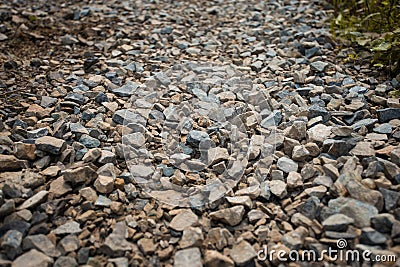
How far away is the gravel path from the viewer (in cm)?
151

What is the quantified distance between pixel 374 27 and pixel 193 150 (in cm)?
199

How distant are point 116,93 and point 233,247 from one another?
138 centimetres

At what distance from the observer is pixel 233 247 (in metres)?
1.52

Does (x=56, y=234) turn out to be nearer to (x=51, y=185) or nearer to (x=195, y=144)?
(x=51, y=185)

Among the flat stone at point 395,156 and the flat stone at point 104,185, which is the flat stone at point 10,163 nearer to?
the flat stone at point 104,185

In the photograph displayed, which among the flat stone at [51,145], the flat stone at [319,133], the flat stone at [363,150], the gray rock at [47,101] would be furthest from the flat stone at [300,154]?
the gray rock at [47,101]

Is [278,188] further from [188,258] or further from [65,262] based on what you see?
[65,262]

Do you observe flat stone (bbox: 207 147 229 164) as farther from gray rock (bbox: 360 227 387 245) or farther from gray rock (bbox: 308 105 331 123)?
gray rock (bbox: 360 227 387 245)

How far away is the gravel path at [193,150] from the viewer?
151cm

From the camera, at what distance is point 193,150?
6.64 feet

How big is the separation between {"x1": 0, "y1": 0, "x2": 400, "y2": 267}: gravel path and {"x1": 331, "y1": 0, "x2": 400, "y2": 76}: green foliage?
0.48ft

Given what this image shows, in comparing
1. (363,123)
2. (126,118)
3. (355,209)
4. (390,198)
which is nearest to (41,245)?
(126,118)

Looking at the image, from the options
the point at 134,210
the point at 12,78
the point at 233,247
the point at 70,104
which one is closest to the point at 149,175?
the point at 134,210

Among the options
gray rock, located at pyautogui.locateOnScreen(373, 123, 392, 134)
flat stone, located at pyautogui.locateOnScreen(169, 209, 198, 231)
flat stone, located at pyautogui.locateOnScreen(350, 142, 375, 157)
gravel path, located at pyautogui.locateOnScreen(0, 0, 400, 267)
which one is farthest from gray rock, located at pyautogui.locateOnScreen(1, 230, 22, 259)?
gray rock, located at pyautogui.locateOnScreen(373, 123, 392, 134)
